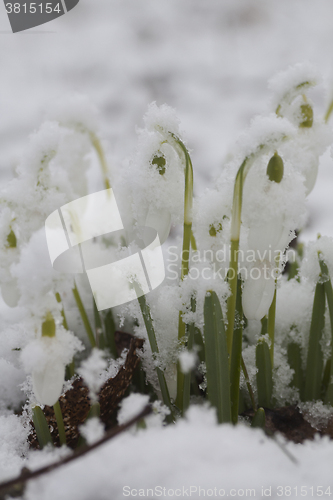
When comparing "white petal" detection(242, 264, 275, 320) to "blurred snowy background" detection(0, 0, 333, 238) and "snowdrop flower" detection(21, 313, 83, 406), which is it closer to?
"snowdrop flower" detection(21, 313, 83, 406)

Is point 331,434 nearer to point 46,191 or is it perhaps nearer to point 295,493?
point 295,493

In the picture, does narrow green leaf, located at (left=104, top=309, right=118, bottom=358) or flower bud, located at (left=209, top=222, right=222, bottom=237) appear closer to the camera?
flower bud, located at (left=209, top=222, right=222, bottom=237)

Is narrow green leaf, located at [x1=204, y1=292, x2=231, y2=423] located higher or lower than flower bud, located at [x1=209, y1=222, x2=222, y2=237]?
lower

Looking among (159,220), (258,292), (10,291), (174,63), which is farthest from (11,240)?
(174,63)

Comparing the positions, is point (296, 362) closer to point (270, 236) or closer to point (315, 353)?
point (315, 353)

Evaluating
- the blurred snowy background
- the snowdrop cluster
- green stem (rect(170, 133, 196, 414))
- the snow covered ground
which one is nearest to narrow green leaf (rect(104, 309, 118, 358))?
the snowdrop cluster

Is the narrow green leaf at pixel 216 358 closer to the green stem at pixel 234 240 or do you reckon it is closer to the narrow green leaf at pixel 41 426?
the green stem at pixel 234 240
